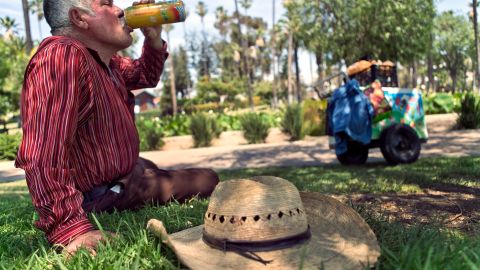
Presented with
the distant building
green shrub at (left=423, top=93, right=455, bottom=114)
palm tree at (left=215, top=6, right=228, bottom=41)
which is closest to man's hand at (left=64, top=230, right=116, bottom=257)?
green shrub at (left=423, top=93, right=455, bottom=114)

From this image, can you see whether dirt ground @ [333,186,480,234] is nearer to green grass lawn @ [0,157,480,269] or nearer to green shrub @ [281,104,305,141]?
green grass lawn @ [0,157,480,269]

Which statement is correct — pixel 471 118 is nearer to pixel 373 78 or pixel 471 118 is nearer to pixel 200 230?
pixel 373 78

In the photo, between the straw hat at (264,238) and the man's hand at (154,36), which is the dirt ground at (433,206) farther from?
the man's hand at (154,36)

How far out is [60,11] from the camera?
2359 millimetres

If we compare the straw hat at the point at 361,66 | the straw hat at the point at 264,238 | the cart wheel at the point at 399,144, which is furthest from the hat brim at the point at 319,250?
the straw hat at the point at 361,66

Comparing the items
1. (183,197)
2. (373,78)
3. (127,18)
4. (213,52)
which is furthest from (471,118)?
(213,52)

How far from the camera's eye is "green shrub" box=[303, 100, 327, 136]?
46.7 ft

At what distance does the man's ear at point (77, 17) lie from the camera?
235cm

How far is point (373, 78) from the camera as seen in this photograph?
7156 millimetres

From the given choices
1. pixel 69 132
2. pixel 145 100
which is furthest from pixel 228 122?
pixel 145 100

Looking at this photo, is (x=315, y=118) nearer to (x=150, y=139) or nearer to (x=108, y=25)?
(x=150, y=139)

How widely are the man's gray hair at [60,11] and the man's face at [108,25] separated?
38mm

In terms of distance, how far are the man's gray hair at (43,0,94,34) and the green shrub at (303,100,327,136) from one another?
38.9 ft

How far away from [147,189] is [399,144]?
4463mm
